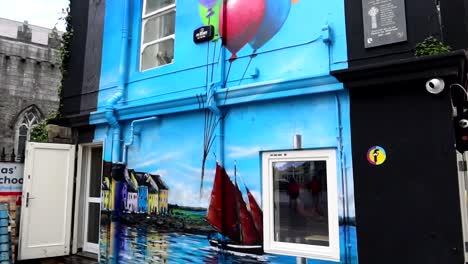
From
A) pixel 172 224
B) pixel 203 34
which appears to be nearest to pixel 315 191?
pixel 172 224

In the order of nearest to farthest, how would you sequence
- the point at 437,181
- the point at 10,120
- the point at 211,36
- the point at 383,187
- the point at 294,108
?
the point at 437,181
the point at 383,187
the point at 294,108
the point at 211,36
the point at 10,120

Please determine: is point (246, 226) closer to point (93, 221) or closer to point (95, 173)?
point (93, 221)

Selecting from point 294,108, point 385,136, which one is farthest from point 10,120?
point 385,136

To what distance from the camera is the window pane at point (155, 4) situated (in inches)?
262

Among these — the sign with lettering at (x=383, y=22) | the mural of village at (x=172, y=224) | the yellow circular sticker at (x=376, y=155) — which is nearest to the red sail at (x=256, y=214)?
the mural of village at (x=172, y=224)

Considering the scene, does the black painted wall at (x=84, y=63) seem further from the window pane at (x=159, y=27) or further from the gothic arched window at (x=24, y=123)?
the gothic arched window at (x=24, y=123)

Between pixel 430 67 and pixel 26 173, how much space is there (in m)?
6.65

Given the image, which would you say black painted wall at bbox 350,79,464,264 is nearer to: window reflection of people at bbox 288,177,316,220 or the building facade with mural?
the building facade with mural

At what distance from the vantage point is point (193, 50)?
5.93 m

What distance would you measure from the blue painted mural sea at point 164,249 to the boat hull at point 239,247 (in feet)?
0.16

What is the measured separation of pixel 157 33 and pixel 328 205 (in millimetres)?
4236

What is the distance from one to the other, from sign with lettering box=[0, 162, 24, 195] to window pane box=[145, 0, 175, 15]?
12.3 ft

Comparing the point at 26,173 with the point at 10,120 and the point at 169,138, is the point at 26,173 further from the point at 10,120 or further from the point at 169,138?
the point at 10,120

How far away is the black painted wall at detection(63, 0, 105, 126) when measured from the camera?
742 centimetres
